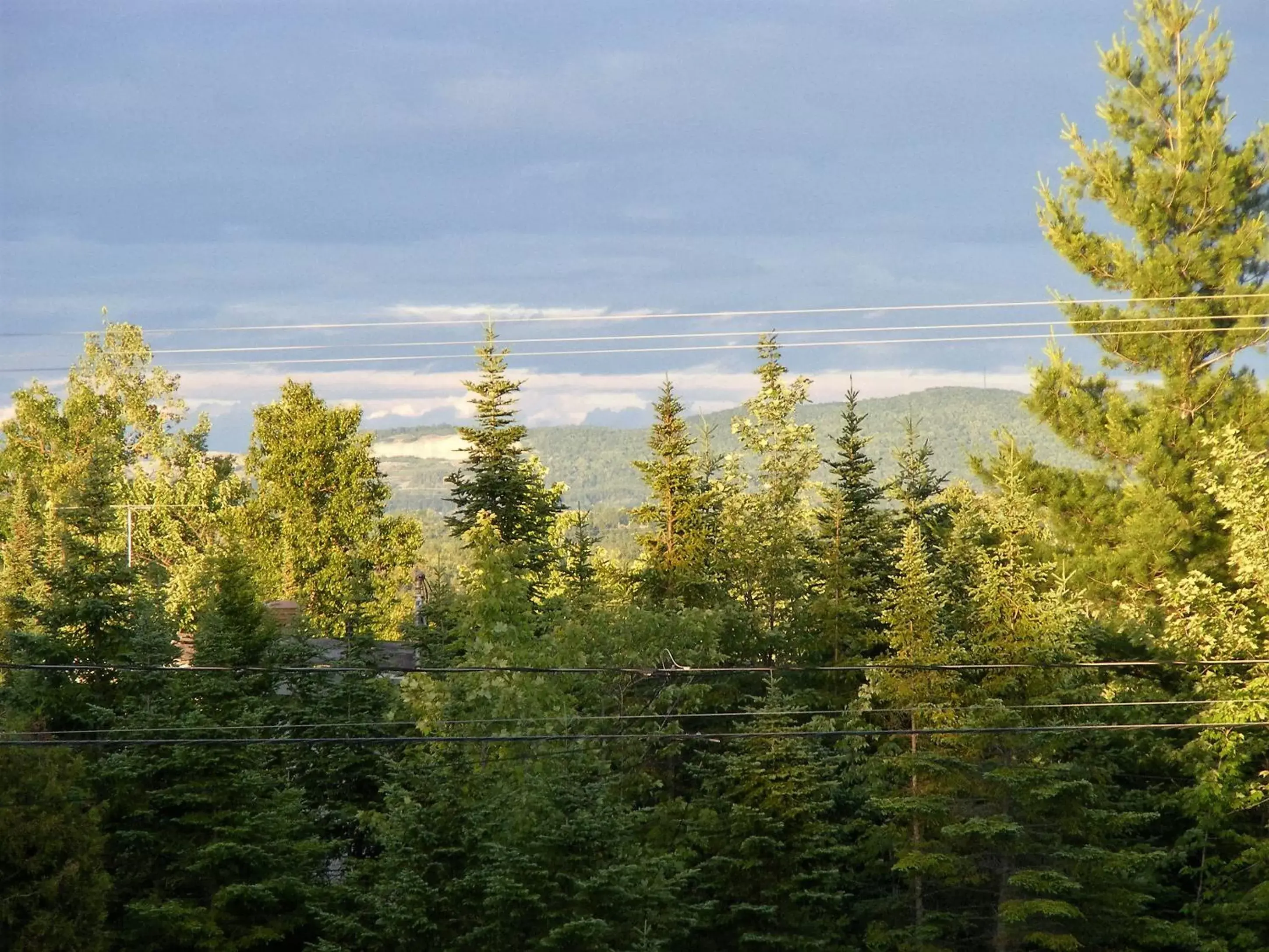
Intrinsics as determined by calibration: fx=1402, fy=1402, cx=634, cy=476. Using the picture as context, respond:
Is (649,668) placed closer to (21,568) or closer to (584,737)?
(584,737)

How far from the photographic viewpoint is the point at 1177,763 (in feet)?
78.2

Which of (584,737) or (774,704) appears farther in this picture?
(774,704)

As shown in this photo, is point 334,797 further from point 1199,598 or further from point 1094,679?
point 1199,598

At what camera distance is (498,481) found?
30078 millimetres

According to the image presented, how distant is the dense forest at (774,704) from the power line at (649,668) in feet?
1.37

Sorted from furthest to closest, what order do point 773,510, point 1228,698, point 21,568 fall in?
point 21,568 → point 773,510 → point 1228,698

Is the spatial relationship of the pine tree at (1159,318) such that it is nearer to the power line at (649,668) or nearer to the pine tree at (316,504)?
the power line at (649,668)

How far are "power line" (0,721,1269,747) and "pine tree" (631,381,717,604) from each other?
5.27 meters

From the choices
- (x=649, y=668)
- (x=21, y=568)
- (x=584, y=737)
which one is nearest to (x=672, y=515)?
(x=649, y=668)

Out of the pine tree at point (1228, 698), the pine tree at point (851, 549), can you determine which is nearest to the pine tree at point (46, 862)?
the pine tree at point (851, 549)

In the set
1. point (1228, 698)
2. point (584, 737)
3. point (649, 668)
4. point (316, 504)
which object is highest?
point (316, 504)

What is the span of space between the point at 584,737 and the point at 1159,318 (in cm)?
1774

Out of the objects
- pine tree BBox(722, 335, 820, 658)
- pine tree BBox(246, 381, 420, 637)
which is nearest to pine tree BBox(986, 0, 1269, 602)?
pine tree BBox(722, 335, 820, 658)

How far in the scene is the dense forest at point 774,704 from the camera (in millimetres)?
19125
